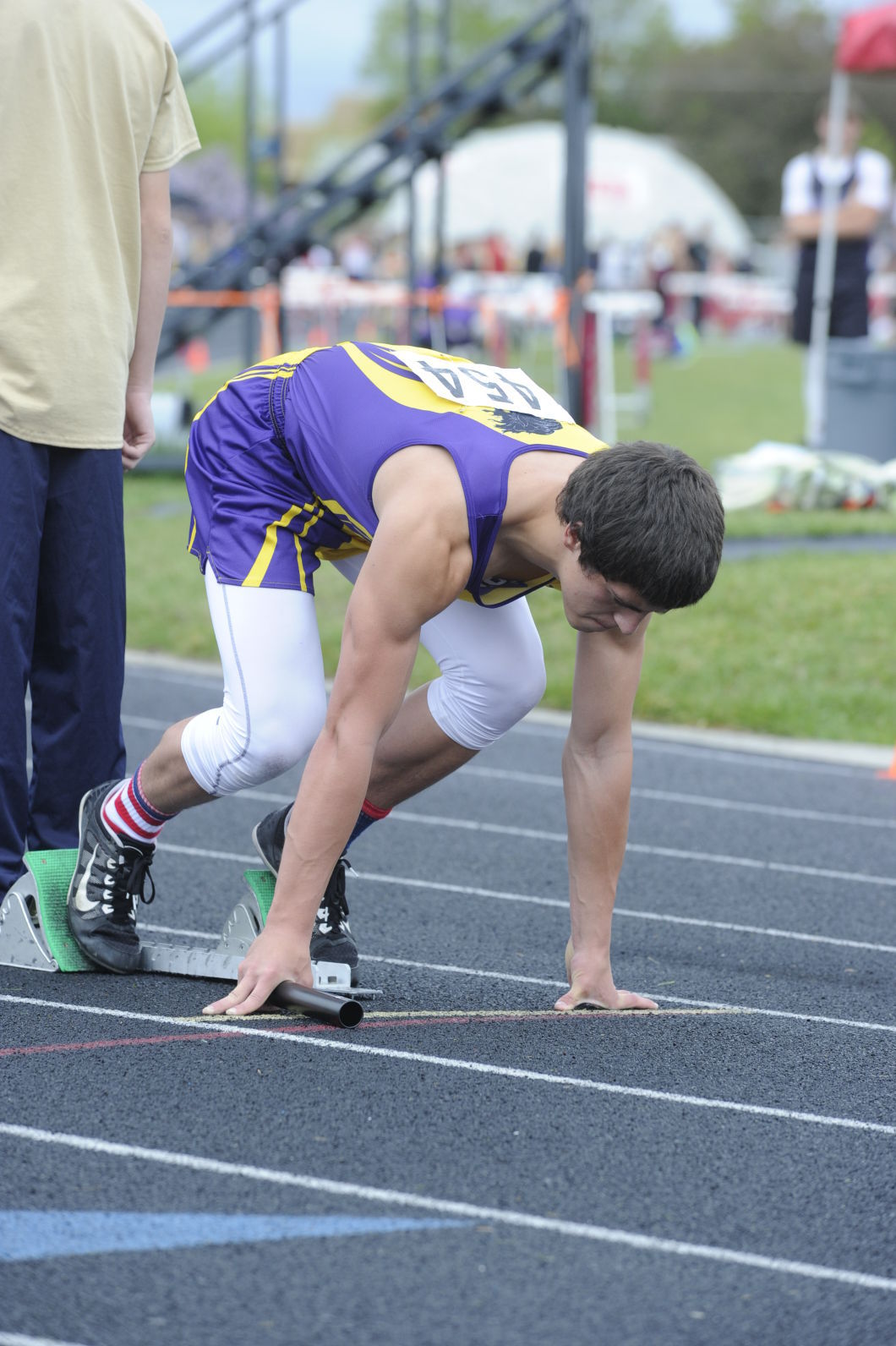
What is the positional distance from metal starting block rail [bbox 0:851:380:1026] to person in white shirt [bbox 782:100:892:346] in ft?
30.6

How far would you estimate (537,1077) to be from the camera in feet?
10.5

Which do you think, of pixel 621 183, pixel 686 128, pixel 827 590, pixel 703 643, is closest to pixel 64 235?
pixel 703 643

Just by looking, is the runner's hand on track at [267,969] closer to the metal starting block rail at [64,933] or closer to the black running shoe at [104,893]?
the metal starting block rail at [64,933]

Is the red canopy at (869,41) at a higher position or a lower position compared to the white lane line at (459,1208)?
higher

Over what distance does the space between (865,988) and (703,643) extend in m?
4.01

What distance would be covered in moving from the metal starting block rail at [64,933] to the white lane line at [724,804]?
2.47 m

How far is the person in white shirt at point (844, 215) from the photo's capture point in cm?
1177

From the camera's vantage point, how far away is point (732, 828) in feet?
18.7

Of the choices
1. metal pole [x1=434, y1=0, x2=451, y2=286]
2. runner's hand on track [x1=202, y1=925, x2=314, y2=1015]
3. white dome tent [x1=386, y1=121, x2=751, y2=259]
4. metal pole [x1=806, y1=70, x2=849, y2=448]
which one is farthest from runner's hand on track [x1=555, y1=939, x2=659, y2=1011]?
white dome tent [x1=386, y1=121, x2=751, y2=259]

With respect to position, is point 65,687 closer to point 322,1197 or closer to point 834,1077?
point 322,1197

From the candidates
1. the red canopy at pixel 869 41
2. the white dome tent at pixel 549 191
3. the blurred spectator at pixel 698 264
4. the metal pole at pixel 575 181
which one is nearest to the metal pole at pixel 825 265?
the red canopy at pixel 869 41

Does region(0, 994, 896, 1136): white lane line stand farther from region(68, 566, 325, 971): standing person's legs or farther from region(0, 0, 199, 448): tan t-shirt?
region(0, 0, 199, 448): tan t-shirt

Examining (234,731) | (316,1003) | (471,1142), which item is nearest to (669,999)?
(316,1003)

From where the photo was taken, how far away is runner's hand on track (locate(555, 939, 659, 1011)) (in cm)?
359
